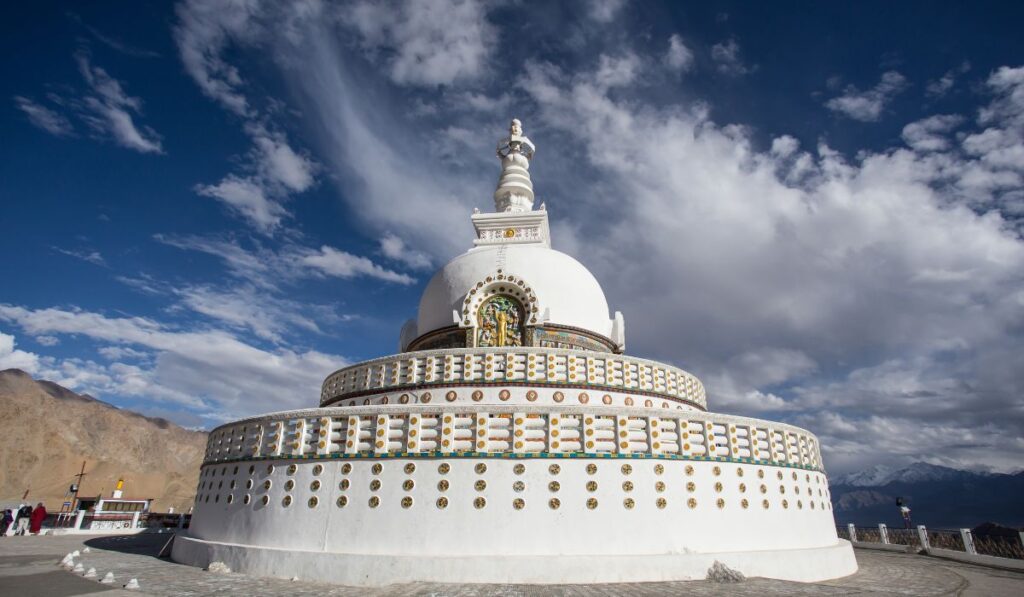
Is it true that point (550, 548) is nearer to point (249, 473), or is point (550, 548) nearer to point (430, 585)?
point (430, 585)

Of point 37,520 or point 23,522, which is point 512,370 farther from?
point 23,522

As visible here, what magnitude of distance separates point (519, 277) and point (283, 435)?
922cm

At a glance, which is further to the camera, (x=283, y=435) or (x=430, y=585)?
(x=283, y=435)

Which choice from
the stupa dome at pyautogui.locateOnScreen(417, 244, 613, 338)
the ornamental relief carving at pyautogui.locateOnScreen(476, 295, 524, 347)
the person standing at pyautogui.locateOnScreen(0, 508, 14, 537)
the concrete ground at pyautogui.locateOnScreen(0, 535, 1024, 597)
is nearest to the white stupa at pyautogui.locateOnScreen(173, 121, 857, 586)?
the concrete ground at pyautogui.locateOnScreen(0, 535, 1024, 597)

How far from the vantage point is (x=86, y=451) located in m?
71.1

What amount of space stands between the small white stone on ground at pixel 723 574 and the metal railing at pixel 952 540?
8818 mm

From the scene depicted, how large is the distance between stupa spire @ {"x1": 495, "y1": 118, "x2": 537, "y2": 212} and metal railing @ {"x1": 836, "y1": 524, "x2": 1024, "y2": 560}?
17807 millimetres

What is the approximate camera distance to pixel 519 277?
17922 millimetres

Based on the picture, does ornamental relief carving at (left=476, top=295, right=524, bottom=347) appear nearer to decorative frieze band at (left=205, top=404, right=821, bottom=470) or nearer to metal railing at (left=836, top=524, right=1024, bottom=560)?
decorative frieze band at (left=205, top=404, right=821, bottom=470)

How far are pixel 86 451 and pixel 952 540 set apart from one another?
90.4 meters

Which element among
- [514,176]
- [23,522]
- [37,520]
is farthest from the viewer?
[514,176]

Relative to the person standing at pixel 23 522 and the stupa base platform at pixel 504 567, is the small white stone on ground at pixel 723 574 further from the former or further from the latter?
the person standing at pixel 23 522

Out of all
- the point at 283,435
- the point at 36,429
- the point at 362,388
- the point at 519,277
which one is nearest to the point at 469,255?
the point at 519,277

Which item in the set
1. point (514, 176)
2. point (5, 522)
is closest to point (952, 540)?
point (514, 176)
